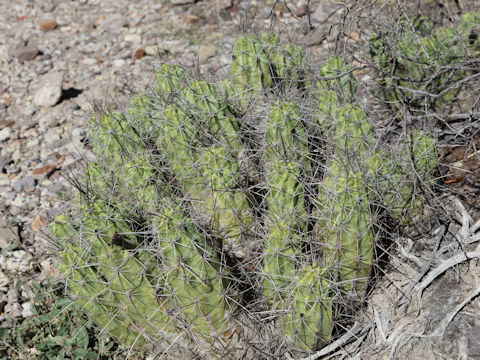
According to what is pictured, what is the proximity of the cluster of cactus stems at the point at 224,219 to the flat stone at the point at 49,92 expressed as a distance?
229 cm

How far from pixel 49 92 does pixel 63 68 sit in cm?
76

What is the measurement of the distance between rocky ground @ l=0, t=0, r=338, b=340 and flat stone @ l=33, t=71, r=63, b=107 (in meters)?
0.01

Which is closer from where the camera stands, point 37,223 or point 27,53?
point 37,223

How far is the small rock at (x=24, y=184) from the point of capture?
4.97 m

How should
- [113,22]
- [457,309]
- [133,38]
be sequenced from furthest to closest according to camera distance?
1. [113,22]
2. [133,38]
3. [457,309]

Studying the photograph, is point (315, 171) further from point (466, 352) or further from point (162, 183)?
point (466, 352)

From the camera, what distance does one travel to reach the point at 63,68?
654cm

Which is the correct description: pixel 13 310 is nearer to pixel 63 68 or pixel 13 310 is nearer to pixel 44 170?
pixel 44 170

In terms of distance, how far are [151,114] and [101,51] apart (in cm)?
334

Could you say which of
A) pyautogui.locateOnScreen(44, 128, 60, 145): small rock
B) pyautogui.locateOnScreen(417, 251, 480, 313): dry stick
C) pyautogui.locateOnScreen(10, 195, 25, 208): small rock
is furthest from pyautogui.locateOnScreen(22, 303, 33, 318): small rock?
pyautogui.locateOnScreen(417, 251, 480, 313): dry stick

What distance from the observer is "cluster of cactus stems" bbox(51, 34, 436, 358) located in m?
2.92

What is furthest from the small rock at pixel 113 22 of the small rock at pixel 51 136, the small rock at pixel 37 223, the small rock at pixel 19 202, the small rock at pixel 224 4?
the small rock at pixel 37 223

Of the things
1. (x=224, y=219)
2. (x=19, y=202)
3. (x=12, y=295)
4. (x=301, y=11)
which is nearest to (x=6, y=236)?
(x=19, y=202)

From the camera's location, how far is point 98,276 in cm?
297
